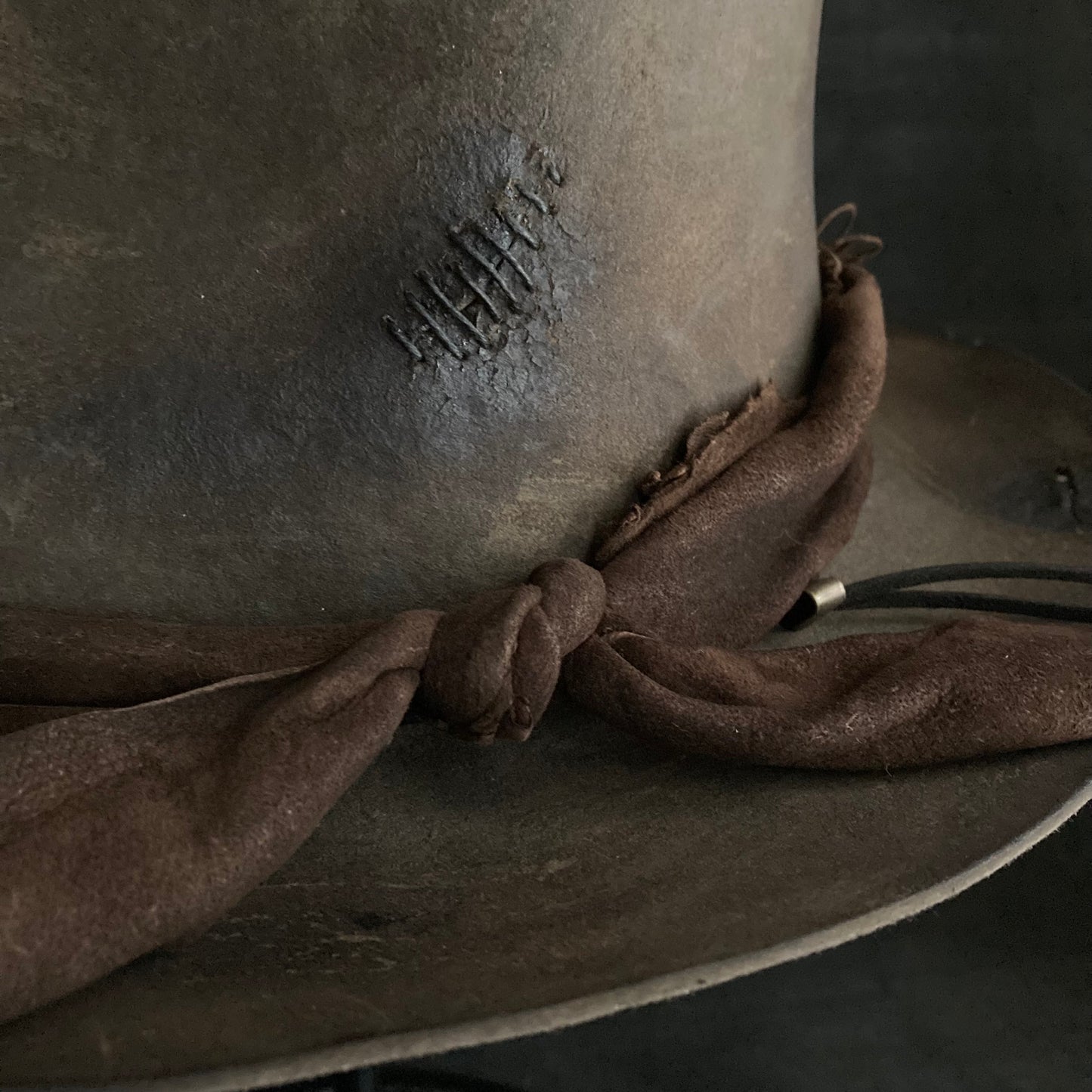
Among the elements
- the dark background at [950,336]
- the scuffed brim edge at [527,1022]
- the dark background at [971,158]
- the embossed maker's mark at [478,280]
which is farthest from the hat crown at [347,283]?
the dark background at [971,158]

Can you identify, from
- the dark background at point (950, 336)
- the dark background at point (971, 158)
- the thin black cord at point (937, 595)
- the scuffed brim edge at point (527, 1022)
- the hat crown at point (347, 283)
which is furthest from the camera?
the dark background at point (971, 158)

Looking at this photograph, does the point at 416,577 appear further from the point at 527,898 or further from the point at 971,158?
the point at 971,158

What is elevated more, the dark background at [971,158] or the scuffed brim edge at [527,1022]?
the dark background at [971,158]

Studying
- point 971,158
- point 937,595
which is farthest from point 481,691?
point 971,158

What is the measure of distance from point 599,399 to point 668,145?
0.18 m

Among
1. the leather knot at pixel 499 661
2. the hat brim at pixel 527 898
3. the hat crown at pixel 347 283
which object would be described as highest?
the hat crown at pixel 347 283

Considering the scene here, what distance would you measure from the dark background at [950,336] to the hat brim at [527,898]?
0.58 meters

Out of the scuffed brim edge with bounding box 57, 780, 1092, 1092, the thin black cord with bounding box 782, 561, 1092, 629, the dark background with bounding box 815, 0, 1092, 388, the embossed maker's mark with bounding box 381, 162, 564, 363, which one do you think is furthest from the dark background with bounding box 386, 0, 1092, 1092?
the embossed maker's mark with bounding box 381, 162, 564, 363

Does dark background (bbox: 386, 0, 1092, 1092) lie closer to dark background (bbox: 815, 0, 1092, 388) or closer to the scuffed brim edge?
dark background (bbox: 815, 0, 1092, 388)

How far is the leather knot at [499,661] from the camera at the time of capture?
→ 28.2 inches

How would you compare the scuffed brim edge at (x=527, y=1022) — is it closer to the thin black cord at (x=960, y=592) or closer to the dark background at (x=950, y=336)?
the thin black cord at (x=960, y=592)

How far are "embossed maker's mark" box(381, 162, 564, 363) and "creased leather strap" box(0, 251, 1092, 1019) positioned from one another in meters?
0.17

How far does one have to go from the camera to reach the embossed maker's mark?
772 millimetres

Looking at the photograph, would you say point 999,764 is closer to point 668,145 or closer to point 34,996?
point 668,145
